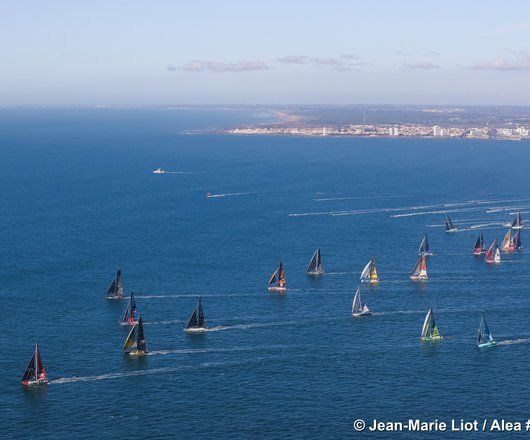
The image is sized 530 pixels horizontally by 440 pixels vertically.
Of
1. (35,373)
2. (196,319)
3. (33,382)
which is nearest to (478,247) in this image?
(196,319)

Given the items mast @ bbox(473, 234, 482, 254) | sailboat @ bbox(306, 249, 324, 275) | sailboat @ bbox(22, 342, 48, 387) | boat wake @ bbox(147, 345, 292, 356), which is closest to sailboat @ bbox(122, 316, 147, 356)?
boat wake @ bbox(147, 345, 292, 356)

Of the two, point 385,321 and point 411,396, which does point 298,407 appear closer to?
point 411,396

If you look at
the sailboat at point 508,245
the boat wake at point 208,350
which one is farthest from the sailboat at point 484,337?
the sailboat at point 508,245

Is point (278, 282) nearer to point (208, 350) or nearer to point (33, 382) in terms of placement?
point (208, 350)

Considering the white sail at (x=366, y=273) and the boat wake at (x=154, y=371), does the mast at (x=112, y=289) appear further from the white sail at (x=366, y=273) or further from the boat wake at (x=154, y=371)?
the white sail at (x=366, y=273)

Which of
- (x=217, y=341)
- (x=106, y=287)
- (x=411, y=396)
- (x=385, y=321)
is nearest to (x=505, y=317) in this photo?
(x=385, y=321)

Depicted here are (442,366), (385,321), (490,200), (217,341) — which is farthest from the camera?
(490,200)

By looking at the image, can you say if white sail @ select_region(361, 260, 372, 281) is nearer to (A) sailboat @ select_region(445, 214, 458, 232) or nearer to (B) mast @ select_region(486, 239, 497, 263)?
(B) mast @ select_region(486, 239, 497, 263)
